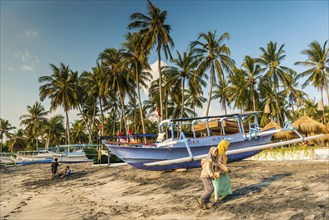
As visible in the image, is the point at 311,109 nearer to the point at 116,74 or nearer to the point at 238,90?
the point at 238,90

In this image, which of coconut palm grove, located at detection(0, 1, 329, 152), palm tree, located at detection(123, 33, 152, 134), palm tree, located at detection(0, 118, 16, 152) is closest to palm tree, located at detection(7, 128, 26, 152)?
palm tree, located at detection(0, 118, 16, 152)

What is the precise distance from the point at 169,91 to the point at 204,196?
108 feet

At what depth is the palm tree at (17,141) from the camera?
68125 millimetres

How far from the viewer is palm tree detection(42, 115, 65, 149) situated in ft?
196

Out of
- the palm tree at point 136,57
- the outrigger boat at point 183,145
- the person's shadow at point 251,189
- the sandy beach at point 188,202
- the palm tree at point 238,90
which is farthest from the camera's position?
the palm tree at point 238,90

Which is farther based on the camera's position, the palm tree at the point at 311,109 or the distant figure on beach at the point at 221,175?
the palm tree at the point at 311,109

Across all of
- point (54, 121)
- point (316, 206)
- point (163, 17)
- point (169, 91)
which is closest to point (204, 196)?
point (316, 206)

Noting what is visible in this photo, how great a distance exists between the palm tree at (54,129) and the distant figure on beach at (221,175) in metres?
60.5

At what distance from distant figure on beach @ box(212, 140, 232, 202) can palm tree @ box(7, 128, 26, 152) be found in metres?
75.9

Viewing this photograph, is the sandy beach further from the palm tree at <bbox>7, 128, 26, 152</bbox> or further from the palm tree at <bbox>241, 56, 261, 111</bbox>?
the palm tree at <bbox>7, 128, 26, 152</bbox>

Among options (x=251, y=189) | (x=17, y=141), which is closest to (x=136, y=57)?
(x=251, y=189)

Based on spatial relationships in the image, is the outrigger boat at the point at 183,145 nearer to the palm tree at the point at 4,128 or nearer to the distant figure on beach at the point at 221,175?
the distant figure on beach at the point at 221,175

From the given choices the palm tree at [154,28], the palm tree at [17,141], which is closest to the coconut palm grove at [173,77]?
the palm tree at [154,28]

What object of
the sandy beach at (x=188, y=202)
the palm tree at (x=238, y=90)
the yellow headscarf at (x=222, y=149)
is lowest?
the sandy beach at (x=188, y=202)
